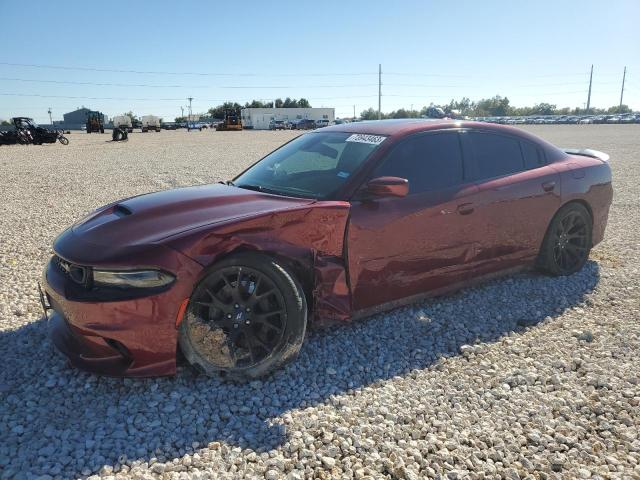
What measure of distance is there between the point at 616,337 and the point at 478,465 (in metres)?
1.92

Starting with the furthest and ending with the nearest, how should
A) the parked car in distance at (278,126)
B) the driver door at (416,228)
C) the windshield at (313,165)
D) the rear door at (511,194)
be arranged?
the parked car in distance at (278,126), the rear door at (511,194), the windshield at (313,165), the driver door at (416,228)

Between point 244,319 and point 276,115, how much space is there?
262 feet

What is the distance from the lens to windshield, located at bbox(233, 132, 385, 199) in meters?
3.52

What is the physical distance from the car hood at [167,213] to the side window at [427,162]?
78cm

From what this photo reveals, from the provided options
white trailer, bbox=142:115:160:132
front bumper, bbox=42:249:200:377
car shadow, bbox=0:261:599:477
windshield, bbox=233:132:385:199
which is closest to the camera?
car shadow, bbox=0:261:599:477

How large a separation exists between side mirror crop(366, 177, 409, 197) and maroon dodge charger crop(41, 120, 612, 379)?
0.01 meters

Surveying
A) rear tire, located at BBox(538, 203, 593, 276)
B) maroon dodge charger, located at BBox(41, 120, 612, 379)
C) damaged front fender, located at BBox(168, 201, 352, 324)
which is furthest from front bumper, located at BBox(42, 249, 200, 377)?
rear tire, located at BBox(538, 203, 593, 276)

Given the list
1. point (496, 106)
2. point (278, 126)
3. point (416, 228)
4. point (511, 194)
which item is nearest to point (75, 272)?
point (416, 228)

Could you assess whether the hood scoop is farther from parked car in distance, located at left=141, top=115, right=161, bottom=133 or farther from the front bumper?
parked car in distance, located at left=141, top=115, right=161, bottom=133

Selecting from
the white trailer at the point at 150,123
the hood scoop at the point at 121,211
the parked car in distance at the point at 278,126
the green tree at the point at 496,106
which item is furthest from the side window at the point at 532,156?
the green tree at the point at 496,106

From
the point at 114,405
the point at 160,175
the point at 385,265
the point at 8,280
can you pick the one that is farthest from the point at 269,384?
the point at 160,175

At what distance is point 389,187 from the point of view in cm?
323

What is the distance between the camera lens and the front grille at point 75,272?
8.92 ft

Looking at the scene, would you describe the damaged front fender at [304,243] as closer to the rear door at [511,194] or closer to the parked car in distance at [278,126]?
the rear door at [511,194]
